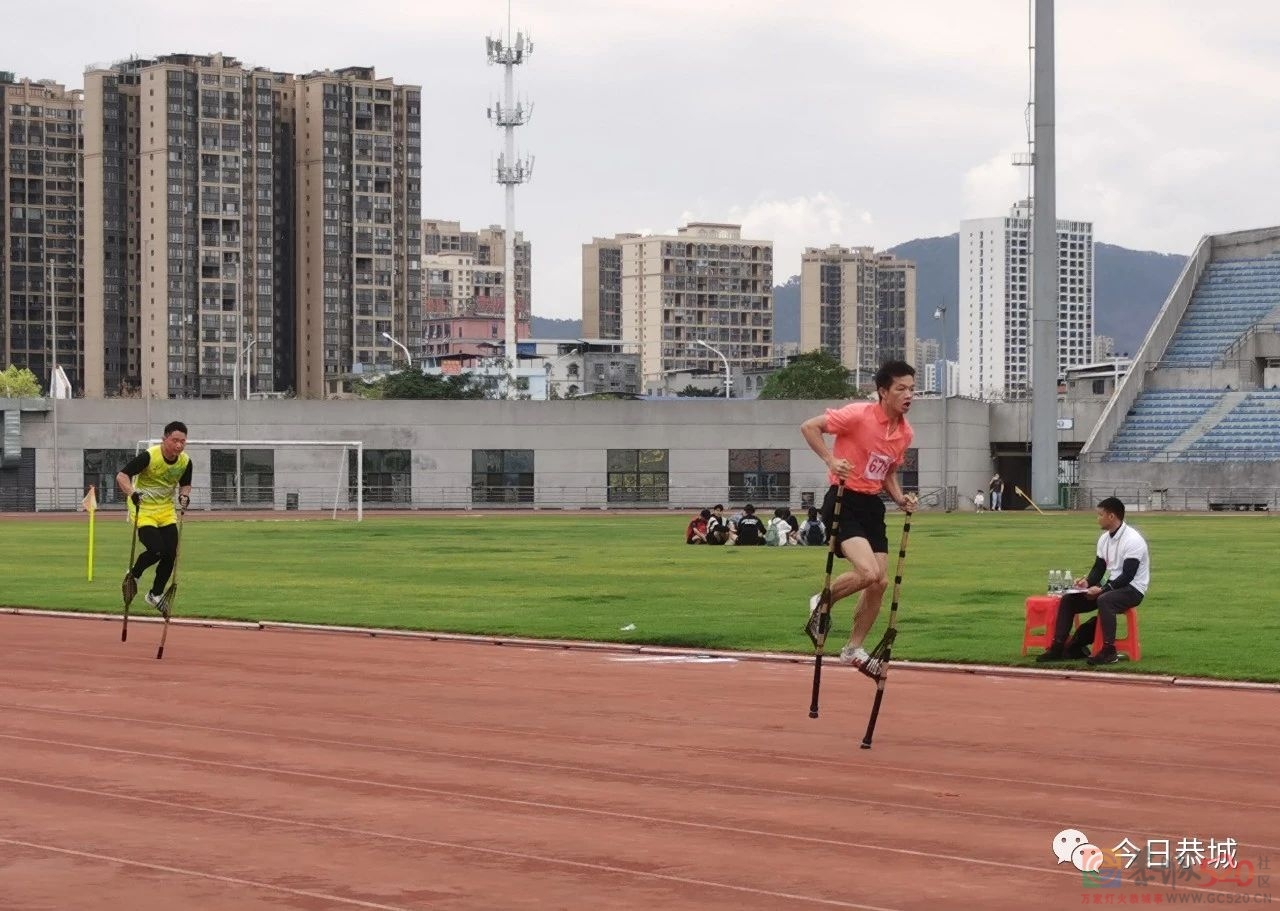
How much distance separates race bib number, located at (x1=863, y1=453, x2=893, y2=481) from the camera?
43.6 feet

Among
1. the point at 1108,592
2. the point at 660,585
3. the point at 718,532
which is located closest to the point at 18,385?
the point at 718,532

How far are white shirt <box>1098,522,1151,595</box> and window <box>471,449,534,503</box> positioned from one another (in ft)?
218

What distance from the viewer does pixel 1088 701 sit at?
1445 cm

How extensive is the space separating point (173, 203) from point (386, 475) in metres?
→ 118

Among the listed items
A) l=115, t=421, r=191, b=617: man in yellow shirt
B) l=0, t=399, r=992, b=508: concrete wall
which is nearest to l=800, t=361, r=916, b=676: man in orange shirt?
l=115, t=421, r=191, b=617: man in yellow shirt

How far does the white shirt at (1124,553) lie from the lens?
17484 millimetres

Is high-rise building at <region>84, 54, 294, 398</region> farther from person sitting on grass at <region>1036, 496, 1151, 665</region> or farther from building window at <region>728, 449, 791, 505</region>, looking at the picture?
person sitting on grass at <region>1036, 496, 1151, 665</region>

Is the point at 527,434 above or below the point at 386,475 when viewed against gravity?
above

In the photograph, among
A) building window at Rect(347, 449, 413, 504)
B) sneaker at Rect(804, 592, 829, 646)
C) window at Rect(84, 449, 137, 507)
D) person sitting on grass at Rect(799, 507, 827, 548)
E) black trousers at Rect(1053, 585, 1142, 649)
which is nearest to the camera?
sneaker at Rect(804, 592, 829, 646)

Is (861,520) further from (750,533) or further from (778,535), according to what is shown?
(778,535)

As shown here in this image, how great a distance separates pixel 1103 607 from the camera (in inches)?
676

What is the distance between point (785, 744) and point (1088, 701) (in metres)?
3.54

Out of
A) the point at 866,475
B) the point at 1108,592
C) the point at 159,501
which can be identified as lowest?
the point at 1108,592

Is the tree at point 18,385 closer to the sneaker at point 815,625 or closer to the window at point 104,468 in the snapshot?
the window at point 104,468
